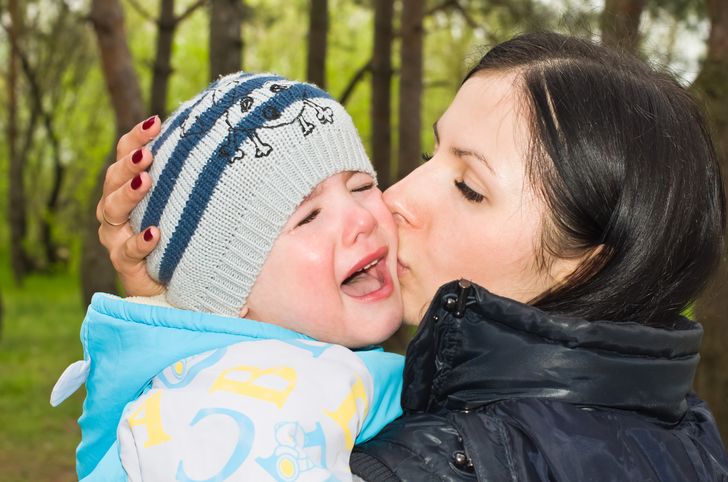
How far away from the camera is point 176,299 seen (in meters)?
2.39

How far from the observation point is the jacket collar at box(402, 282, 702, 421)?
1.89m

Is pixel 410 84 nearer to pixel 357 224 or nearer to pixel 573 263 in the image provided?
pixel 357 224

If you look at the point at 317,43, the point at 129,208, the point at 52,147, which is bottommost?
the point at 52,147

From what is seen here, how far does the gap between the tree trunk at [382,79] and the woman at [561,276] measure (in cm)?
839

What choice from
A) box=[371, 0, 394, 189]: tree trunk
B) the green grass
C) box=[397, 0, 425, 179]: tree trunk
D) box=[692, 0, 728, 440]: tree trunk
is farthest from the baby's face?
box=[371, 0, 394, 189]: tree trunk

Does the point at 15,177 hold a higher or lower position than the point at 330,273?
lower

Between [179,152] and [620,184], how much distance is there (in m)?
1.08

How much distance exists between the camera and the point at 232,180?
225cm

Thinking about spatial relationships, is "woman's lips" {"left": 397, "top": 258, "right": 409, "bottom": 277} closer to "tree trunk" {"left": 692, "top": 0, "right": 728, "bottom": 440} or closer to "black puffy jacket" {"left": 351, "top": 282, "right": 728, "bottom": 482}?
"black puffy jacket" {"left": 351, "top": 282, "right": 728, "bottom": 482}

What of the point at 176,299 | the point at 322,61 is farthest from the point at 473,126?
the point at 322,61

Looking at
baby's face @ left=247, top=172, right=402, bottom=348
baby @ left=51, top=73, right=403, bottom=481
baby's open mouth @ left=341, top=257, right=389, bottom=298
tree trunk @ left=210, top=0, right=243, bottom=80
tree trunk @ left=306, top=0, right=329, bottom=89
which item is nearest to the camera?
baby @ left=51, top=73, right=403, bottom=481

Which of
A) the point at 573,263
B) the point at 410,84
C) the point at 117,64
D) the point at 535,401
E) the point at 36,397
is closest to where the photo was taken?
the point at 535,401

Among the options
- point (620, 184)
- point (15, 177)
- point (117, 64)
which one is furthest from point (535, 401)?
point (15, 177)

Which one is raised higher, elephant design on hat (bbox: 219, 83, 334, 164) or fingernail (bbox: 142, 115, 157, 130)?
elephant design on hat (bbox: 219, 83, 334, 164)
